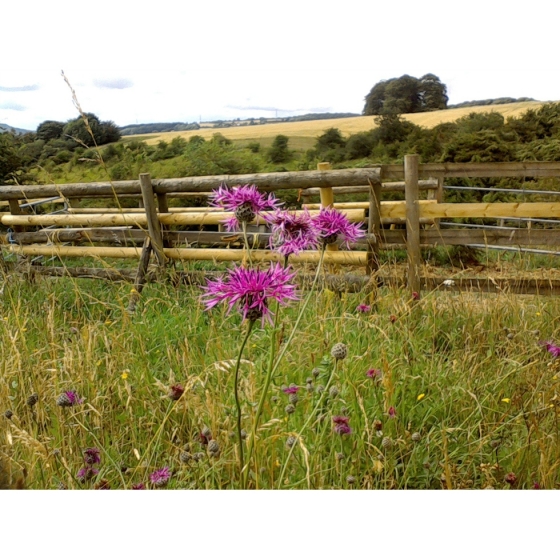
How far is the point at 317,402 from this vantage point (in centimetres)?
101

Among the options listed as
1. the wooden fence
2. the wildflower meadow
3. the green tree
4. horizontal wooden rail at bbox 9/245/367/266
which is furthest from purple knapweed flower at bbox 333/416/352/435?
the green tree

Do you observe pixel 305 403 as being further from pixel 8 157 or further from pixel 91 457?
pixel 8 157

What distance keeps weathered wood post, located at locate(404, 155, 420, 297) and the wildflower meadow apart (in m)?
0.25

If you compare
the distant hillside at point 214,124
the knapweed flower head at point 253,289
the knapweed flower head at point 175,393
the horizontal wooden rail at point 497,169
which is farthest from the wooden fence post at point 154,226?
the knapweed flower head at point 253,289

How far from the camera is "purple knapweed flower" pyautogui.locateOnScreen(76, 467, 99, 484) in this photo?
1.14 meters

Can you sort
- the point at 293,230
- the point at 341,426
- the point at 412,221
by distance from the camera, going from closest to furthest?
the point at 293,230
the point at 341,426
the point at 412,221

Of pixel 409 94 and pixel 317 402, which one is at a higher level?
pixel 409 94

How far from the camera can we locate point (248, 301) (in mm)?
728

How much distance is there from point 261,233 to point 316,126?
404 mm

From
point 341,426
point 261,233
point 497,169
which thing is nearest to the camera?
point 341,426

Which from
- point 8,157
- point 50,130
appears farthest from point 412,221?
point 8,157

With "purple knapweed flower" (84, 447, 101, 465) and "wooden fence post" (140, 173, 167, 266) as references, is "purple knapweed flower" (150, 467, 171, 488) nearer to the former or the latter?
"purple knapweed flower" (84, 447, 101, 465)

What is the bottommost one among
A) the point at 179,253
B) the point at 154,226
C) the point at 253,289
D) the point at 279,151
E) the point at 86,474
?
the point at 86,474

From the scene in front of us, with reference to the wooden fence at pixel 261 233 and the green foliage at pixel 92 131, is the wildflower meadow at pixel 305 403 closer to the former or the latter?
the wooden fence at pixel 261 233
